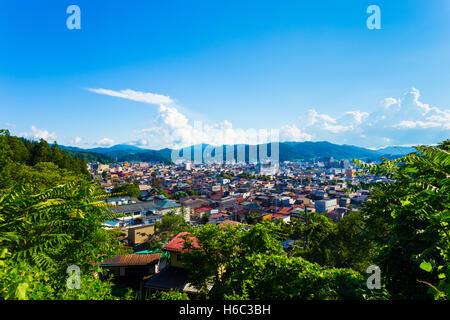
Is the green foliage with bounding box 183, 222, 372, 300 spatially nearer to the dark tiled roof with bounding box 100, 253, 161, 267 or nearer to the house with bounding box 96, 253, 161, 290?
the dark tiled roof with bounding box 100, 253, 161, 267

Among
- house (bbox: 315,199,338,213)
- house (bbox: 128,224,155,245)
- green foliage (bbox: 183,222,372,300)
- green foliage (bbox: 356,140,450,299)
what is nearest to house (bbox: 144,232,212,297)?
green foliage (bbox: 183,222,372,300)

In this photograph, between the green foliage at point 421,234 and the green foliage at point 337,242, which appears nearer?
the green foliage at point 421,234

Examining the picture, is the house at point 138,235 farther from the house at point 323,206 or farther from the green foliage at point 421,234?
the house at point 323,206

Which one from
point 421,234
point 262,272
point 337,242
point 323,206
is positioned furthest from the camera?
point 323,206

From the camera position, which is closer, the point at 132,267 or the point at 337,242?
the point at 337,242

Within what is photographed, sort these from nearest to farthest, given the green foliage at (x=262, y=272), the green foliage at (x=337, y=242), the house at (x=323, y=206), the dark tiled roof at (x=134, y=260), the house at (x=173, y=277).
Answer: the green foliage at (x=262, y=272)
the house at (x=173, y=277)
the green foliage at (x=337, y=242)
the dark tiled roof at (x=134, y=260)
the house at (x=323, y=206)

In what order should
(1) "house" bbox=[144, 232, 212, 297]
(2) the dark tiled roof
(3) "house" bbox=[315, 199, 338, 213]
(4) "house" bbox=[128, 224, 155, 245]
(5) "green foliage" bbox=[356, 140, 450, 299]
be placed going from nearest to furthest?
(5) "green foliage" bbox=[356, 140, 450, 299], (1) "house" bbox=[144, 232, 212, 297], (2) the dark tiled roof, (4) "house" bbox=[128, 224, 155, 245], (3) "house" bbox=[315, 199, 338, 213]

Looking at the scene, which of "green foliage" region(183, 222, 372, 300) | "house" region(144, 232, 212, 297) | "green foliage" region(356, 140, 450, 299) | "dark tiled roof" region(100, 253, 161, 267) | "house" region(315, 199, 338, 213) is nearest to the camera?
"green foliage" region(356, 140, 450, 299)

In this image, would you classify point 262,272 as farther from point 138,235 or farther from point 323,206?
point 323,206

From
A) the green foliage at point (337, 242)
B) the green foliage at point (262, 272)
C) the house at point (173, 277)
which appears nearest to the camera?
the green foliage at point (262, 272)

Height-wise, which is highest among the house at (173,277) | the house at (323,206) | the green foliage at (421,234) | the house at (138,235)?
the green foliage at (421,234)

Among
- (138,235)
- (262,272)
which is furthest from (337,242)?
(138,235)

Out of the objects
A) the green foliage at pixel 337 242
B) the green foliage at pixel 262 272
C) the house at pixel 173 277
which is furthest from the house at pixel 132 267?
the green foliage at pixel 337 242

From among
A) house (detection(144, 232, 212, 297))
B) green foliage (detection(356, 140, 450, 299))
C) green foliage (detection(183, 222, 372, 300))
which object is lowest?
house (detection(144, 232, 212, 297))
